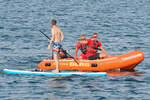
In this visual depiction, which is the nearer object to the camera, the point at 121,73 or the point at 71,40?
the point at 121,73

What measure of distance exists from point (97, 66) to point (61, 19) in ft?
85.8

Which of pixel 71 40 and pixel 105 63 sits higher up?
pixel 71 40

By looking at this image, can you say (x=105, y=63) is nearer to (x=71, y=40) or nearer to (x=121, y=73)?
(x=121, y=73)

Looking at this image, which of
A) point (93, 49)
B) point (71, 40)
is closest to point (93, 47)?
point (93, 49)

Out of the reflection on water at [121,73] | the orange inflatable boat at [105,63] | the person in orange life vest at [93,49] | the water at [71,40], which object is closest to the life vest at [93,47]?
the person in orange life vest at [93,49]

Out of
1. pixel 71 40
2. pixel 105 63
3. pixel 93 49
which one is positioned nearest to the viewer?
pixel 105 63

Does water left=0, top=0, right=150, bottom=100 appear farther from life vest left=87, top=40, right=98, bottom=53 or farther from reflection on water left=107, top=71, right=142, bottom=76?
life vest left=87, top=40, right=98, bottom=53

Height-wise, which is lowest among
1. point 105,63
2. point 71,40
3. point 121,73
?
point 121,73

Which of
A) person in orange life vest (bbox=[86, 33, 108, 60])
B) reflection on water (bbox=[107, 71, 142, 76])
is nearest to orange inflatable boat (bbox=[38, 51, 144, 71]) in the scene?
reflection on water (bbox=[107, 71, 142, 76])

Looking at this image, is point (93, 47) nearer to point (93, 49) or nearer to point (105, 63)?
point (93, 49)

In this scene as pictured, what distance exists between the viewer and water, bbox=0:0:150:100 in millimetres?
22750

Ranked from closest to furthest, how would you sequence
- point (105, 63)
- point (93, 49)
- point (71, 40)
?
1. point (105, 63)
2. point (93, 49)
3. point (71, 40)

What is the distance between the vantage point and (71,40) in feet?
123

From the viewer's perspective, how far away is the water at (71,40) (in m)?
22.8
